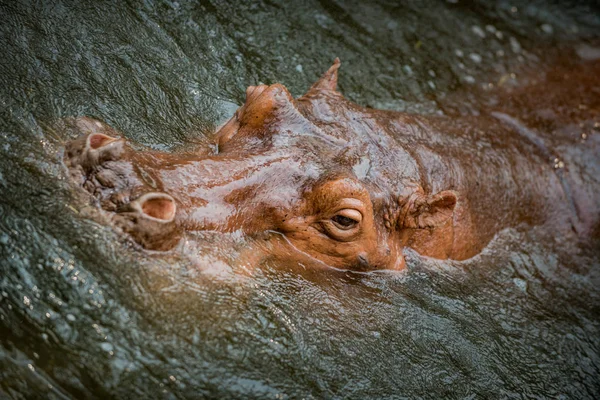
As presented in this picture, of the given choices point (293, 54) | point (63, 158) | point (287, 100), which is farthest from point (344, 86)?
point (63, 158)

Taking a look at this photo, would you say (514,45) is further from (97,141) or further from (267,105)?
(97,141)

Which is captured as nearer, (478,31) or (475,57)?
(475,57)

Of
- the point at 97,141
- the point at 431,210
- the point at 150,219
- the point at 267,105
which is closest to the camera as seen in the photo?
the point at 150,219


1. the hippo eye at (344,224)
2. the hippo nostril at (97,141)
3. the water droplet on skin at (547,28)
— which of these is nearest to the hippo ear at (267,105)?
the hippo eye at (344,224)

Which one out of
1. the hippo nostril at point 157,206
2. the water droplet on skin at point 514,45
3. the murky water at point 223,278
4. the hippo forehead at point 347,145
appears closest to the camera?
the hippo nostril at point 157,206

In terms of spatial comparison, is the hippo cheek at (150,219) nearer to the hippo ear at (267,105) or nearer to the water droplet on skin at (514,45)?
Result: the hippo ear at (267,105)

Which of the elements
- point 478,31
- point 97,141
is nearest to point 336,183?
point 97,141
